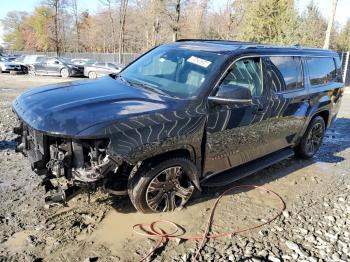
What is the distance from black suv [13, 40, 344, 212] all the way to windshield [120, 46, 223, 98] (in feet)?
0.05

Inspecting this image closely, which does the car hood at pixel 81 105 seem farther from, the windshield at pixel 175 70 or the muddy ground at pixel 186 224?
the muddy ground at pixel 186 224

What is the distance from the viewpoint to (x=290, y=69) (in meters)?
5.78

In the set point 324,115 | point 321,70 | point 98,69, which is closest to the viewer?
point 321,70

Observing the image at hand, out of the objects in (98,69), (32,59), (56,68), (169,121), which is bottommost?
(56,68)

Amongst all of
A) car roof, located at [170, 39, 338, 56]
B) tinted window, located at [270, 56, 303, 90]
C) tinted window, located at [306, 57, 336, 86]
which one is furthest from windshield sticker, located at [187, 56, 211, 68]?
tinted window, located at [306, 57, 336, 86]

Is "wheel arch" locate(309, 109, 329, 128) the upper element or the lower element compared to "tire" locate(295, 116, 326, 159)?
upper

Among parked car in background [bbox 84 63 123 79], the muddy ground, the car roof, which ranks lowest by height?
parked car in background [bbox 84 63 123 79]

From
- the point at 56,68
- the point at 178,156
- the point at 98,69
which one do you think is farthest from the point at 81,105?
the point at 56,68

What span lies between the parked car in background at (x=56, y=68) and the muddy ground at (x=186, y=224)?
21.1 m

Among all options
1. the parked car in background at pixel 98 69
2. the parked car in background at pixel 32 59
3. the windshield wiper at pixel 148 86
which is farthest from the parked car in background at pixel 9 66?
the windshield wiper at pixel 148 86

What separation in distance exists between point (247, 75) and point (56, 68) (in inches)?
931

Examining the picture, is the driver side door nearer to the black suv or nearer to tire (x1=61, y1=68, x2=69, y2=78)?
the black suv

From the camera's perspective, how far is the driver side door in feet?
14.6

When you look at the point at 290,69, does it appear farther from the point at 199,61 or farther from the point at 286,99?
the point at 199,61
